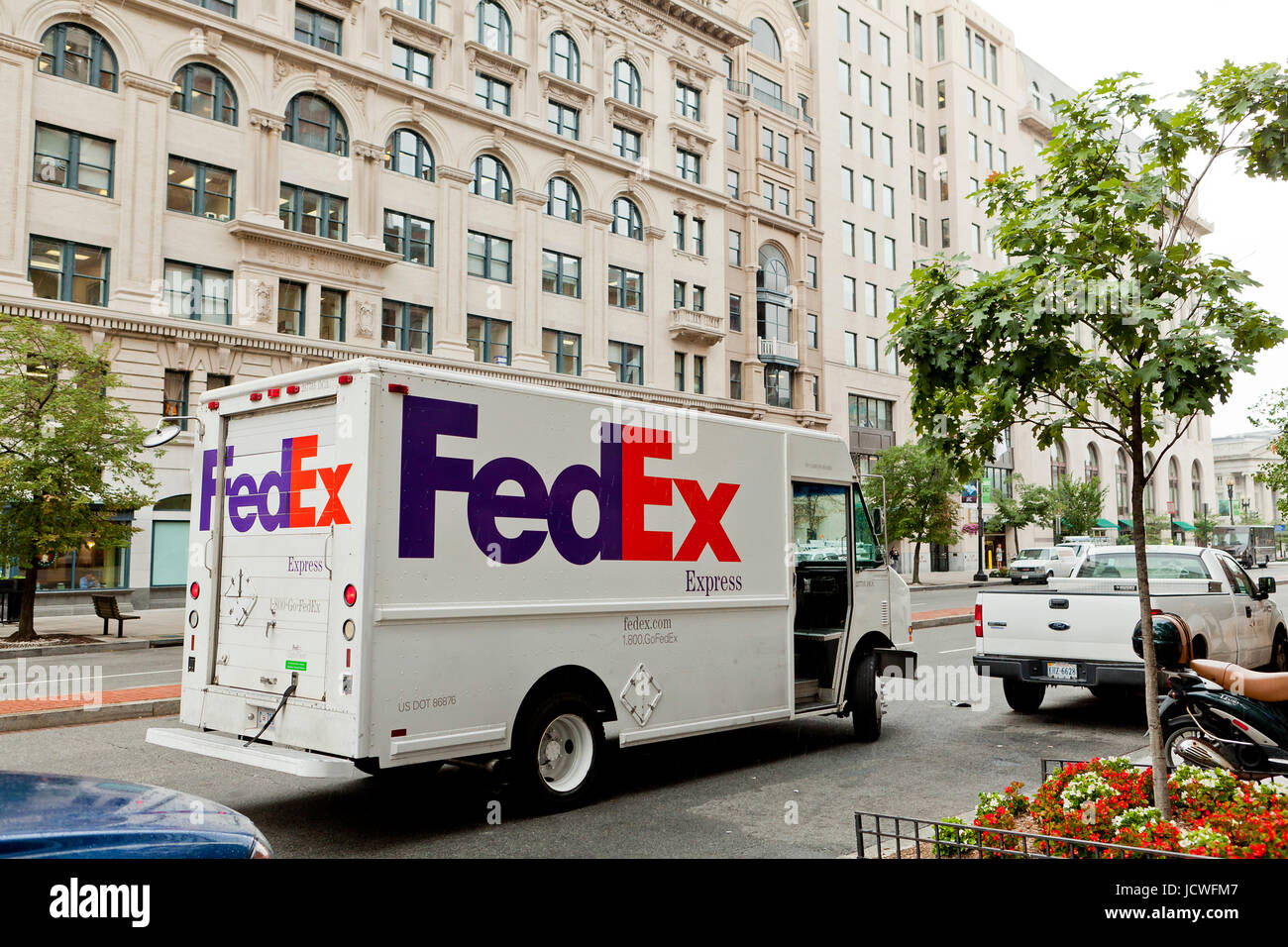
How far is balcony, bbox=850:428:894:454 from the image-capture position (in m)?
55.7

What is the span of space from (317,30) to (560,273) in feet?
41.0

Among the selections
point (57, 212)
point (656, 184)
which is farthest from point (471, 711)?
point (656, 184)

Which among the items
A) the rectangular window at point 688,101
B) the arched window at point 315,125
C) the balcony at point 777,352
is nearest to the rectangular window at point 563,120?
the rectangular window at point 688,101

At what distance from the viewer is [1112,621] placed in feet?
33.1

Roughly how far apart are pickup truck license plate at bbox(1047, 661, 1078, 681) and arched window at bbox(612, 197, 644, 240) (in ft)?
115

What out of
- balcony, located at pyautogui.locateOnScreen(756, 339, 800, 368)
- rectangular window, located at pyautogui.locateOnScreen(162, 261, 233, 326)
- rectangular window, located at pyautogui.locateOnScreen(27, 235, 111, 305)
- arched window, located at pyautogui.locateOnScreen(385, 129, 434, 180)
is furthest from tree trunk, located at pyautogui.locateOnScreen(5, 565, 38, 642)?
balcony, located at pyautogui.locateOnScreen(756, 339, 800, 368)

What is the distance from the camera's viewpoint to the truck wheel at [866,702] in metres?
9.92

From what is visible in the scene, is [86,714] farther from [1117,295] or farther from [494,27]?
[494,27]

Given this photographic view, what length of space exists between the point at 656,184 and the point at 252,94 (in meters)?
18.6

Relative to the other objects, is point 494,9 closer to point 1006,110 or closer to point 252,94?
point 252,94

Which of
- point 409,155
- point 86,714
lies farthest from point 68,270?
point 86,714

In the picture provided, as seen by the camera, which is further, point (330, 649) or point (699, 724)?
point (699, 724)

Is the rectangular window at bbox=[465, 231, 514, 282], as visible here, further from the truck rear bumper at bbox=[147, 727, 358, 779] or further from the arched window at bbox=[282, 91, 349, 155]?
the truck rear bumper at bbox=[147, 727, 358, 779]

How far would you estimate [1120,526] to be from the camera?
76312 millimetres
